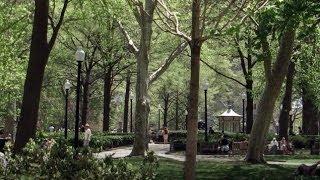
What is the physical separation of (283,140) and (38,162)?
1891 cm

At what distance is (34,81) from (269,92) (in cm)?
891

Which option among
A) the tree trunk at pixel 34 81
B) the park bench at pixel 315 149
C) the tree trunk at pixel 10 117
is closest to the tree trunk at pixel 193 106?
the tree trunk at pixel 34 81

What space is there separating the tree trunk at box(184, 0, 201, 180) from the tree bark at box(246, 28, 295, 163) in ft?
29.7

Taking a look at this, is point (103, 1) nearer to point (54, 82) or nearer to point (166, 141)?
point (166, 141)

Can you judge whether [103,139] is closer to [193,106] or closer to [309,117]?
[309,117]

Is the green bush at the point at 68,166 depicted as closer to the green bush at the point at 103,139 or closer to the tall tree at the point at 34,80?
the tall tree at the point at 34,80

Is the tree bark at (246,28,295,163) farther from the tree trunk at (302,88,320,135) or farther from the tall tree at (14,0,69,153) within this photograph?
the tree trunk at (302,88,320,135)

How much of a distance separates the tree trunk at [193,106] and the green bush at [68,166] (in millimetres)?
1024

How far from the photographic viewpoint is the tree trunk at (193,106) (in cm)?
1006

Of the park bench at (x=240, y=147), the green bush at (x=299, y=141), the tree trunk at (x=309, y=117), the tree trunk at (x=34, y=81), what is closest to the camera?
the tree trunk at (x=34, y=81)

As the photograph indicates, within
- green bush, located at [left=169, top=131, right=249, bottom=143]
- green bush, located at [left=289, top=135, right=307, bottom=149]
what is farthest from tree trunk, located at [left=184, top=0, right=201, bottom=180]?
green bush, located at [left=289, top=135, right=307, bottom=149]

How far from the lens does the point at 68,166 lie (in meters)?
11.3

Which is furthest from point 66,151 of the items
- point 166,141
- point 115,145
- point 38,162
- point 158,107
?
point 158,107

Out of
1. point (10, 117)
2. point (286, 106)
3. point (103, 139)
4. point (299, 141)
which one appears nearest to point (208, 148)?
point (286, 106)
